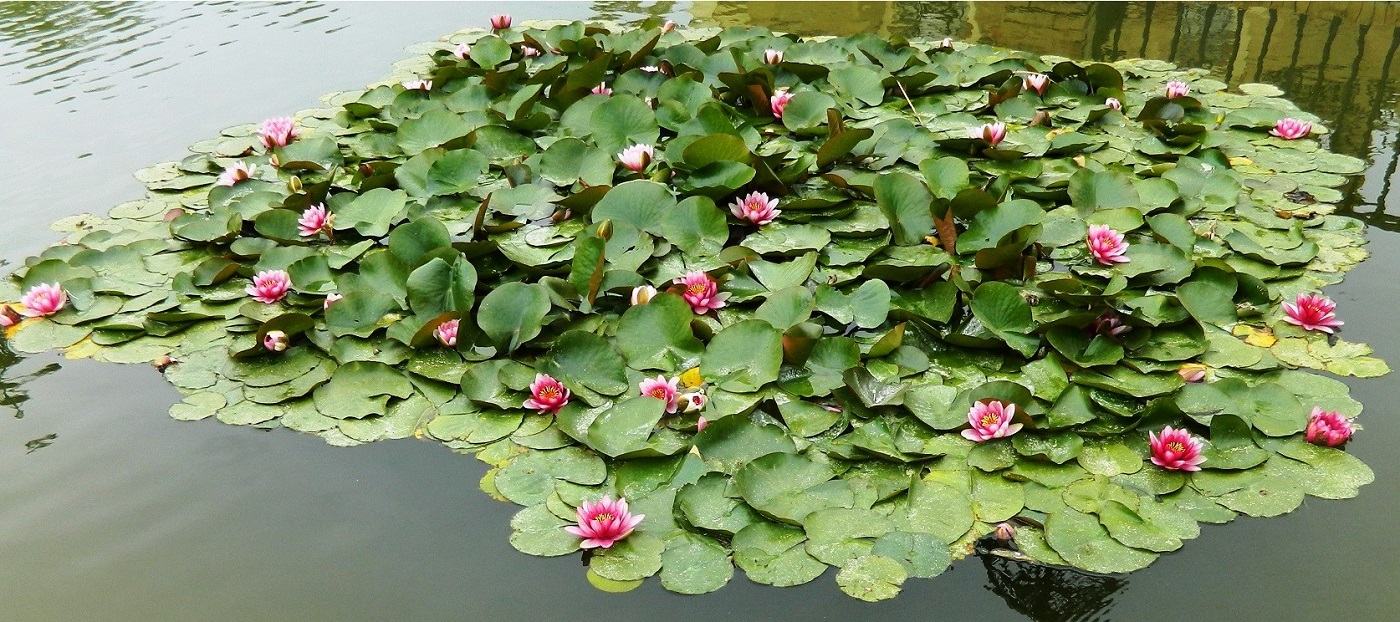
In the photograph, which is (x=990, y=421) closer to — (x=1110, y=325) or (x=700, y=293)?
(x=1110, y=325)

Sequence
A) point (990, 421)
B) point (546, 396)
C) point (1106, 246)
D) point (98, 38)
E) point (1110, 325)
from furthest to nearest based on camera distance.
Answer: point (98, 38), point (1106, 246), point (1110, 325), point (546, 396), point (990, 421)

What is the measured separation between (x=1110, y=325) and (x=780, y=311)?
98cm

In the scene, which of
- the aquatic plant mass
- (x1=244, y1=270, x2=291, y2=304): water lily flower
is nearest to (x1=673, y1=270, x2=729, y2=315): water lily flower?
the aquatic plant mass

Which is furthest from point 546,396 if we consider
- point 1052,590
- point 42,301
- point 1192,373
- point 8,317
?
point 8,317

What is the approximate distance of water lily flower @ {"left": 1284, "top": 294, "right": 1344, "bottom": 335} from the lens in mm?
2793

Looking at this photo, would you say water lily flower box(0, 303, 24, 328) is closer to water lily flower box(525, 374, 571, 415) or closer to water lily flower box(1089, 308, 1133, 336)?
water lily flower box(525, 374, 571, 415)

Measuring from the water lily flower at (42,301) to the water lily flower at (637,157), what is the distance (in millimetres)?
2061

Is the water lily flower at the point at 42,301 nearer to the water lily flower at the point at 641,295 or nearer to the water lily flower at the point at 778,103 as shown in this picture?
the water lily flower at the point at 641,295

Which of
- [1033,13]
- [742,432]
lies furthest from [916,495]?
[1033,13]

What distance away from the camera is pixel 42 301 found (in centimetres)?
317

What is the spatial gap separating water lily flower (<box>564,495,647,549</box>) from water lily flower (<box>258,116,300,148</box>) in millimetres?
2926

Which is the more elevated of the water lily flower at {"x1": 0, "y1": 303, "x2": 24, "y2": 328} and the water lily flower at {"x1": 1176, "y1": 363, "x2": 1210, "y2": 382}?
the water lily flower at {"x1": 0, "y1": 303, "x2": 24, "y2": 328}

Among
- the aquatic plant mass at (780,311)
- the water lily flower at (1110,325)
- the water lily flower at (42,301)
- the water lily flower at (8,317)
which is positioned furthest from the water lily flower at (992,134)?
the water lily flower at (8,317)

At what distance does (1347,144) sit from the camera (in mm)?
4117
